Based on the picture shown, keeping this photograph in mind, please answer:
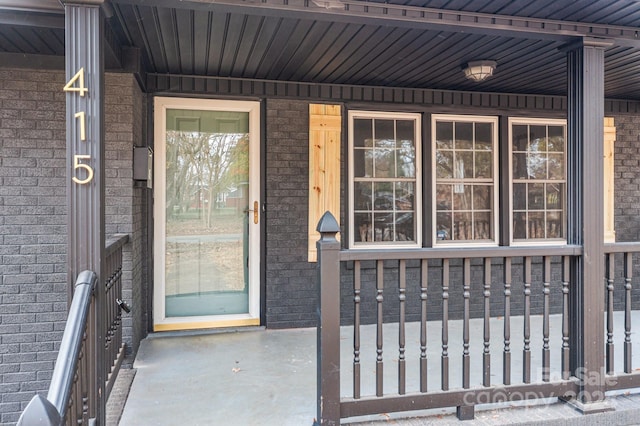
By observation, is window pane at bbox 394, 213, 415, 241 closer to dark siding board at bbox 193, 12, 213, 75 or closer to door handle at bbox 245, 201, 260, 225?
door handle at bbox 245, 201, 260, 225

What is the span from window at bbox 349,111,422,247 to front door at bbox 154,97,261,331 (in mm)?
1089

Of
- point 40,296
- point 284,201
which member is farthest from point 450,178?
point 40,296

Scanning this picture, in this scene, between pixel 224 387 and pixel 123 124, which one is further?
pixel 123 124

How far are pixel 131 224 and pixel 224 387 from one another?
148 cm

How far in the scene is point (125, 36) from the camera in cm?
327

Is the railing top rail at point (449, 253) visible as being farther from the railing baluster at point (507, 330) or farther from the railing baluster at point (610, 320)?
the railing baluster at point (610, 320)

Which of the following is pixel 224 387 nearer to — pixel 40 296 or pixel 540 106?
pixel 40 296

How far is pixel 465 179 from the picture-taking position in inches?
198

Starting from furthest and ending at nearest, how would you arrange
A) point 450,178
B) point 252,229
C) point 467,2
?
point 450,178 → point 252,229 → point 467,2

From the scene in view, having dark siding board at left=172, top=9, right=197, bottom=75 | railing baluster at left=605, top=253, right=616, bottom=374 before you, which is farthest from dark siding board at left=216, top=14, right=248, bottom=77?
railing baluster at left=605, top=253, right=616, bottom=374

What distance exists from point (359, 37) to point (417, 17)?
27.5 inches

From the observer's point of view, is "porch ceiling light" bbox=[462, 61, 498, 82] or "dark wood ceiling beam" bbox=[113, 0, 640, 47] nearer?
"dark wood ceiling beam" bbox=[113, 0, 640, 47]

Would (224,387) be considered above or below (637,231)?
below

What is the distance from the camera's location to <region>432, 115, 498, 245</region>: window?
4.98m
